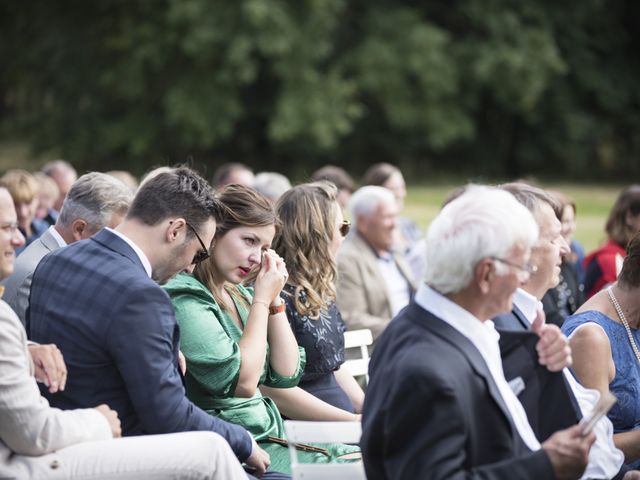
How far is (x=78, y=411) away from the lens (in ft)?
9.66

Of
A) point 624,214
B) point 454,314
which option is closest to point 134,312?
point 454,314

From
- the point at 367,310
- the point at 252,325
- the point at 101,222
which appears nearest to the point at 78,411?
the point at 252,325

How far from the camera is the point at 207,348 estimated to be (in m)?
3.59

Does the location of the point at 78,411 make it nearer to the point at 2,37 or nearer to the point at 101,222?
the point at 101,222

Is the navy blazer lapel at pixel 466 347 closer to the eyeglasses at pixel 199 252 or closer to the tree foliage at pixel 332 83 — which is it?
the eyeglasses at pixel 199 252

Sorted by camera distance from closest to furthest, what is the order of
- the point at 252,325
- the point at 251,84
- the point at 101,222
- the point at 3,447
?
the point at 3,447
the point at 252,325
the point at 101,222
the point at 251,84

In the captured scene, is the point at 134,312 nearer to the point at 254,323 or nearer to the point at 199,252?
the point at 199,252

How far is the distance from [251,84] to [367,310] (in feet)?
73.9

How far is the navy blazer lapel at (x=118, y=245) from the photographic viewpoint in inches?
128

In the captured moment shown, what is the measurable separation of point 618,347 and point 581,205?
18594mm

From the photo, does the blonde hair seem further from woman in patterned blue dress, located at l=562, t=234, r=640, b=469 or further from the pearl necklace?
the pearl necklace

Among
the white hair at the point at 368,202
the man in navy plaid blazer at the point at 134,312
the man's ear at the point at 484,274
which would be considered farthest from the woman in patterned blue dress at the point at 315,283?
the white hair at the point at 368,202

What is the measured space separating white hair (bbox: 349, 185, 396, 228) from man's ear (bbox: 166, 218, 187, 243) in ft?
12.2

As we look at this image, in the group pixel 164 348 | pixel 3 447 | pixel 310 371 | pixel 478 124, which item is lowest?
pixel 478 124
